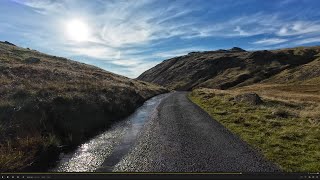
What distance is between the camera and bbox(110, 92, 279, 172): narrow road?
550 inches

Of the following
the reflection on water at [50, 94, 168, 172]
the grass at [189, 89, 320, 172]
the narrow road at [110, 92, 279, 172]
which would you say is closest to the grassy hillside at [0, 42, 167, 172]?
the reflection on water at [50, 94, 168, 172]

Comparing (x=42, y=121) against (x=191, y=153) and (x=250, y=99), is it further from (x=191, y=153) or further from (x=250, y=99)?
(x=250, y=99)

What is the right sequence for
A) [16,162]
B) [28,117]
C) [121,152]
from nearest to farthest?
[16,162] → [121,152] → [28,117]

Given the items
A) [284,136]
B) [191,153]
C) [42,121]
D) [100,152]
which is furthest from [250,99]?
[42,121]

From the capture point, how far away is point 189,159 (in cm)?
1524

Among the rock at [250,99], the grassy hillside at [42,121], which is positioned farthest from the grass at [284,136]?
the grassy hillside at [42,121]

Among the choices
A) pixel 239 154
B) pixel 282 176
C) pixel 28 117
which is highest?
pixel 28 117

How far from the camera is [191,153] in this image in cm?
1641

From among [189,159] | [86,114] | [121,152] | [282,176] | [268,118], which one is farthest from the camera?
[268,118]

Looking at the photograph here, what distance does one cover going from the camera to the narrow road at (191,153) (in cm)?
1396

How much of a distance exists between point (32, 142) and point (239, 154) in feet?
34.9

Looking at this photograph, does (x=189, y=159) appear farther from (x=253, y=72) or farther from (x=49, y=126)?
(x=253, y=72)

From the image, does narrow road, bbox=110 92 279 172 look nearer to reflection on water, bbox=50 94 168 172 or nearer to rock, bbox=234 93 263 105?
reflection on water, bbox=50 94 168 172

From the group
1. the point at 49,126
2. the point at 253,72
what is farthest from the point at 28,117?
the point at 253,72
